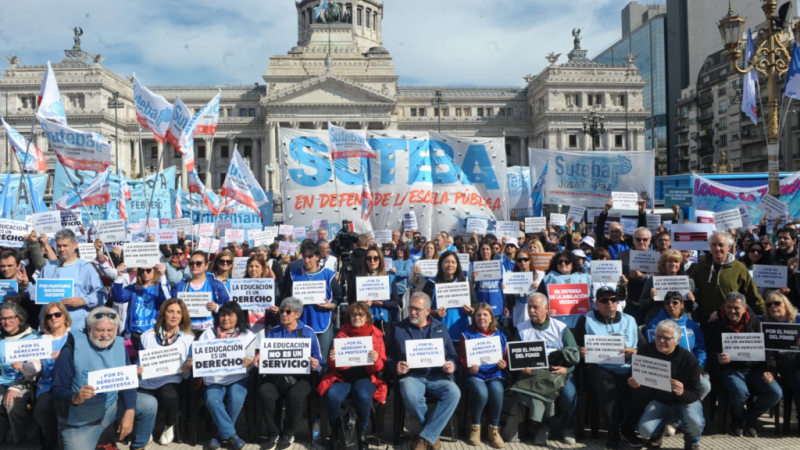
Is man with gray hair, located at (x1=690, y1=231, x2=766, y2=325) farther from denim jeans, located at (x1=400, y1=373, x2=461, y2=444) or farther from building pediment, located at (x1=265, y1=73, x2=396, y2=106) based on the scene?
building pediment, located at (x1=265, y1=73, x2=396, y2=106)

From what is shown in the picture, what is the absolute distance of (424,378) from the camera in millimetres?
6824

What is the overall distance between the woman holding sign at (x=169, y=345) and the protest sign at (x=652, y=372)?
467 cm

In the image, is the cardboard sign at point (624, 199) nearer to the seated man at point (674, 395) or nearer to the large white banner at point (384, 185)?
the large white banner at point (384, 185)

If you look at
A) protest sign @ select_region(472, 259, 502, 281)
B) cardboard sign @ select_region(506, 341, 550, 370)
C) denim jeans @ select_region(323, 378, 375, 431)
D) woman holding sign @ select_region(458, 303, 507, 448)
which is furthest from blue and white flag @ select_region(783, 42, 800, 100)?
denim jeans @ select_region(323, 378, 375, 431)

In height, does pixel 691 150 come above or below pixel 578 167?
above

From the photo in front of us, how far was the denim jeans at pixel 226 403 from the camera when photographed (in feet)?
21.7

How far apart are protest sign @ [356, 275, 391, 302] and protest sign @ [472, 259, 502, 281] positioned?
1376mm

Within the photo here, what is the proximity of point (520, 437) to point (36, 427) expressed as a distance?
5.34m

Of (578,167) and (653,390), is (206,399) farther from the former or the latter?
(578,167)

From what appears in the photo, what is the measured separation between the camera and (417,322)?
6828mm

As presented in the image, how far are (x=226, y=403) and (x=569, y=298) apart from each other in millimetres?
4132

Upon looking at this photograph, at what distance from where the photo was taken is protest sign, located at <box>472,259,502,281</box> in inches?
332

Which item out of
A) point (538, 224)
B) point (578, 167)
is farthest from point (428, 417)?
point (578, 167)

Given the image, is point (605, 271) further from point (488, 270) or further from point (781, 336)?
point (781, 336)
